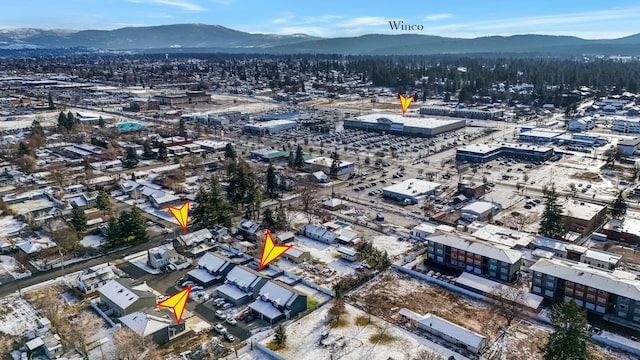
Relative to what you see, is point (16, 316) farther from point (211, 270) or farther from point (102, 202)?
point (102, 202)

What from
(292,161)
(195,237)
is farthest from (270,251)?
(292,161)

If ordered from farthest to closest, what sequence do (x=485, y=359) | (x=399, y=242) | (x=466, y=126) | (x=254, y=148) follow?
(x=466, y=126), (x=254, y=148), (x=399, y=242), (x=485, y=359)

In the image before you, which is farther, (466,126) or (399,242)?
(466,126)

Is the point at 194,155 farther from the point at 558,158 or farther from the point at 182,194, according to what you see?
the point at 558,158

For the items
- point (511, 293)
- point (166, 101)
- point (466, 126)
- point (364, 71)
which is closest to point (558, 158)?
point (466, 126)

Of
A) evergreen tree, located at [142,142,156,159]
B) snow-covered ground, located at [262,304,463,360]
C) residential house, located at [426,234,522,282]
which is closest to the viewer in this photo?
snow-covered ground, located at [262,304,463,360]

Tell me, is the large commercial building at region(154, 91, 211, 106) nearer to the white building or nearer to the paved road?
the white building

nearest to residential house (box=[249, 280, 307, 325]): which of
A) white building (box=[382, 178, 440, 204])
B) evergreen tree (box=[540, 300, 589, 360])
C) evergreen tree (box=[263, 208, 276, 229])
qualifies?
evergreen tree (box=[263, 208, 276, 229])
